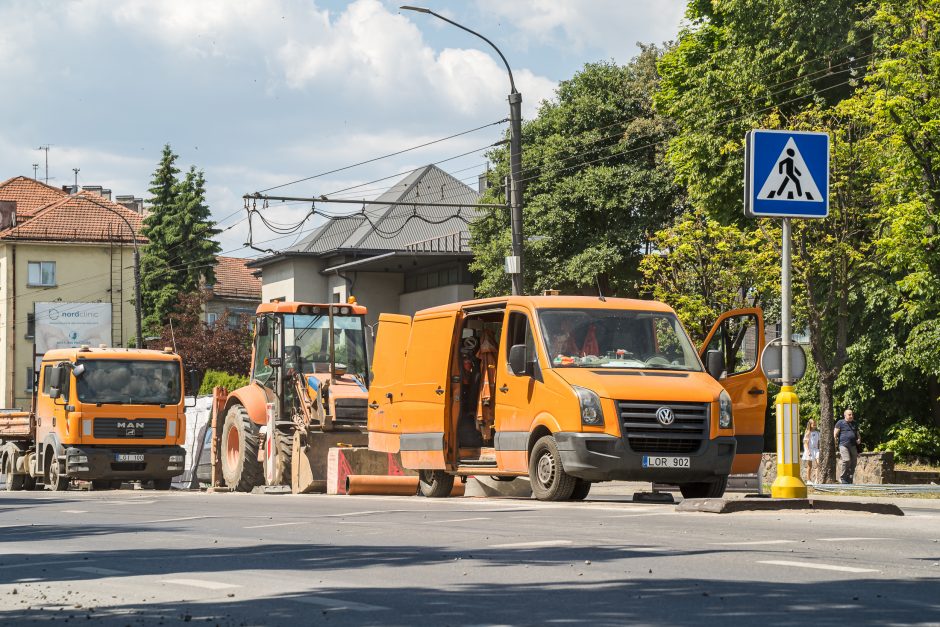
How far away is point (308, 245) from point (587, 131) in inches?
917

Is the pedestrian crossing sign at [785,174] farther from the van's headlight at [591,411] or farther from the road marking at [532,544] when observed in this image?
the road marking at [532,544]

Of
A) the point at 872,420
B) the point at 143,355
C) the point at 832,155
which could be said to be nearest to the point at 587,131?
the point at 872,420

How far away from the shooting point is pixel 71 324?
90.3 metres

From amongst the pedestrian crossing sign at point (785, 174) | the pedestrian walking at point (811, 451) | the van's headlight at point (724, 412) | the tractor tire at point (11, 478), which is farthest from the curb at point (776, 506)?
the tractor tire at point (11, 478)

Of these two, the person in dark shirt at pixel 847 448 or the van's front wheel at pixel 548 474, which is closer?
the van's front wheel at pixel 548 474

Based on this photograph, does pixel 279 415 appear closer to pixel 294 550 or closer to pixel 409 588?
pixel 294 550

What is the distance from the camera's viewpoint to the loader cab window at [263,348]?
90.9 feet

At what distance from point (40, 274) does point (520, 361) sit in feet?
266

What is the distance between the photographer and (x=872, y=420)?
42.6 m

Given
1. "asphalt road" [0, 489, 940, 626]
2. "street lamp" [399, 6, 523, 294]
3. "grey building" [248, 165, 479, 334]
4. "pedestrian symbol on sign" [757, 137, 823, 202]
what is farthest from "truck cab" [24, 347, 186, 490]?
"grey building" [248, 165, 479, 334]

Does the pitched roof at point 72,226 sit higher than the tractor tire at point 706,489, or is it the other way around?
the pitched roof at point 72,226

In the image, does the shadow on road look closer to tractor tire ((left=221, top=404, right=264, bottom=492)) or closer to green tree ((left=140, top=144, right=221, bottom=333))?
tractor tire ((left=221, top=404, right=264, bottom=492))

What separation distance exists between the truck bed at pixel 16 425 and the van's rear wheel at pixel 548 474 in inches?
792

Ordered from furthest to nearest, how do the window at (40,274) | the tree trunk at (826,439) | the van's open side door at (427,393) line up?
the window at (40,274), the tree trunk at (826,439), the van's open side door at (427,393)
